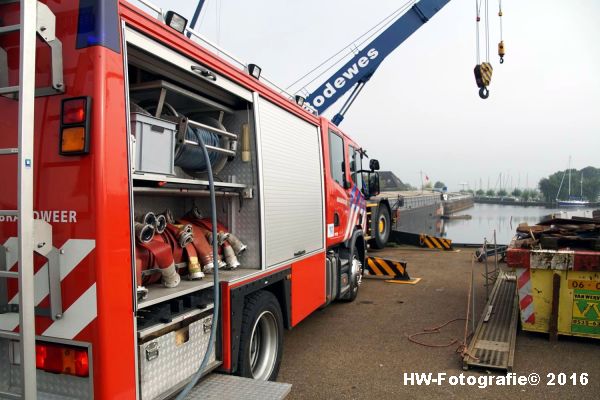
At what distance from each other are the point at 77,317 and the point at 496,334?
15.0 ft

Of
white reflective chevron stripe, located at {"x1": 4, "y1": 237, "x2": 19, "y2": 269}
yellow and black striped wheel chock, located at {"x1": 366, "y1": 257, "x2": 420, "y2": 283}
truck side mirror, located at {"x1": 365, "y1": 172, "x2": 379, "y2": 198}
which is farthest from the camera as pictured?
yellow and black striped wheel chock, located at {"x1": 366, "y1": 257, "x2": 420, "y2": 283}

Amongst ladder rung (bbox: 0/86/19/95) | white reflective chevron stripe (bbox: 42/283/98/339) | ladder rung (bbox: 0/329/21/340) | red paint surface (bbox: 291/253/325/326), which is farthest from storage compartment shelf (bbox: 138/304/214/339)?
red paint surface (bbox: 291/253/325/326)

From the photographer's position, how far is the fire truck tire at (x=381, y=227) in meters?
13.1

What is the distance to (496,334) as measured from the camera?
497 cm

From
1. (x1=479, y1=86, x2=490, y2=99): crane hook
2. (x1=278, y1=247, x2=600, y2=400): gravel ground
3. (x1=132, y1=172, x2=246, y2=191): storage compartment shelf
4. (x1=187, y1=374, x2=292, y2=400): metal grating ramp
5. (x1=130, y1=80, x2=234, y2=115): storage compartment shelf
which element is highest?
(x1=479, y1=86, x2=490, y2=99): crane hook

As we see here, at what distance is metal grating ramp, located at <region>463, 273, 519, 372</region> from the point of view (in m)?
4.16

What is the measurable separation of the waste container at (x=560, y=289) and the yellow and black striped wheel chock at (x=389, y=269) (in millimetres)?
3571

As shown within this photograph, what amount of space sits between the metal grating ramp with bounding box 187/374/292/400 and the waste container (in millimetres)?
3348

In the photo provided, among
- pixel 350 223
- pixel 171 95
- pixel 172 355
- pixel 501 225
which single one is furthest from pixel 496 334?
pixel 501 225

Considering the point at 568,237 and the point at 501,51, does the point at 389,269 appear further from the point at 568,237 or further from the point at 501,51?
the point at 501,51

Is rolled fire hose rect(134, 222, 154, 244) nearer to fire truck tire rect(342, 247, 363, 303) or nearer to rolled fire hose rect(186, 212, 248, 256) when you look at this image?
rolled fire hose rect(186, 212, 248, 256)

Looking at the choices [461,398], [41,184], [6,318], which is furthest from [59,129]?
[461,398]

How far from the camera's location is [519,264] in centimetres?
491

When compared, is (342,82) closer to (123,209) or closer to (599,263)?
(599,263)
